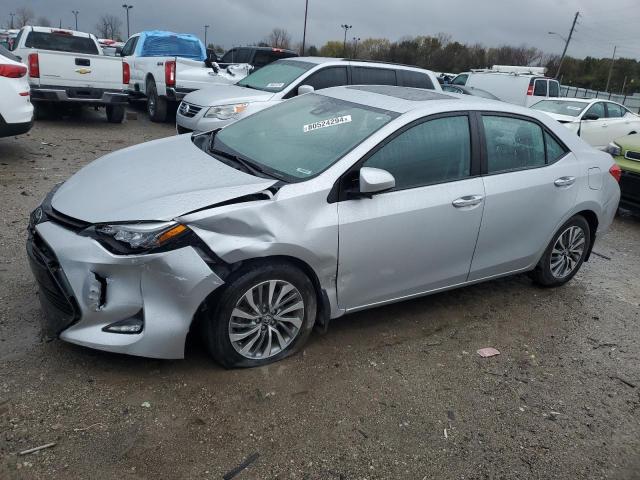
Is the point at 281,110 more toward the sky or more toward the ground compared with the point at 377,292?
more toward the sky

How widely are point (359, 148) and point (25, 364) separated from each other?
2.36 metres

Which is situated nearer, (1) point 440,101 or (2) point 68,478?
(2) point 68,478

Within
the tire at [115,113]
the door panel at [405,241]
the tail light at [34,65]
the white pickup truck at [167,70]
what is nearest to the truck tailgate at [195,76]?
the white pickup truck at [167,70]

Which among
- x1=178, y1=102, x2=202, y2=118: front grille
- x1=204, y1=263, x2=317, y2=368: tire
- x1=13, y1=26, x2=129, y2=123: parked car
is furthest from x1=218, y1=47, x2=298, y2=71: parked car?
x1=204, y1=263, x2=317, y2=368: tire

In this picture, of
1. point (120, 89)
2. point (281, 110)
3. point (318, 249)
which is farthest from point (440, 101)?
point (120, 89)

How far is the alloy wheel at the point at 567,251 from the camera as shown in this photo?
4750 mm

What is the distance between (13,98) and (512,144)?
620 cm

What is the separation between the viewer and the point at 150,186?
3.22 metres

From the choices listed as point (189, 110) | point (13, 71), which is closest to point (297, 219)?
point (13, 71)

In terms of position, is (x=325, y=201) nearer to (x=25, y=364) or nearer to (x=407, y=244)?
(x=407, y=244)

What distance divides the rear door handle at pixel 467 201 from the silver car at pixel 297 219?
11mm

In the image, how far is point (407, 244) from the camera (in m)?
3.59

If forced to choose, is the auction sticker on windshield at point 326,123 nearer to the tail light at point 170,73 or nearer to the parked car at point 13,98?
the parked car at point 13,98

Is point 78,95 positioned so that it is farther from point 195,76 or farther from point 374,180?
point 374,180
